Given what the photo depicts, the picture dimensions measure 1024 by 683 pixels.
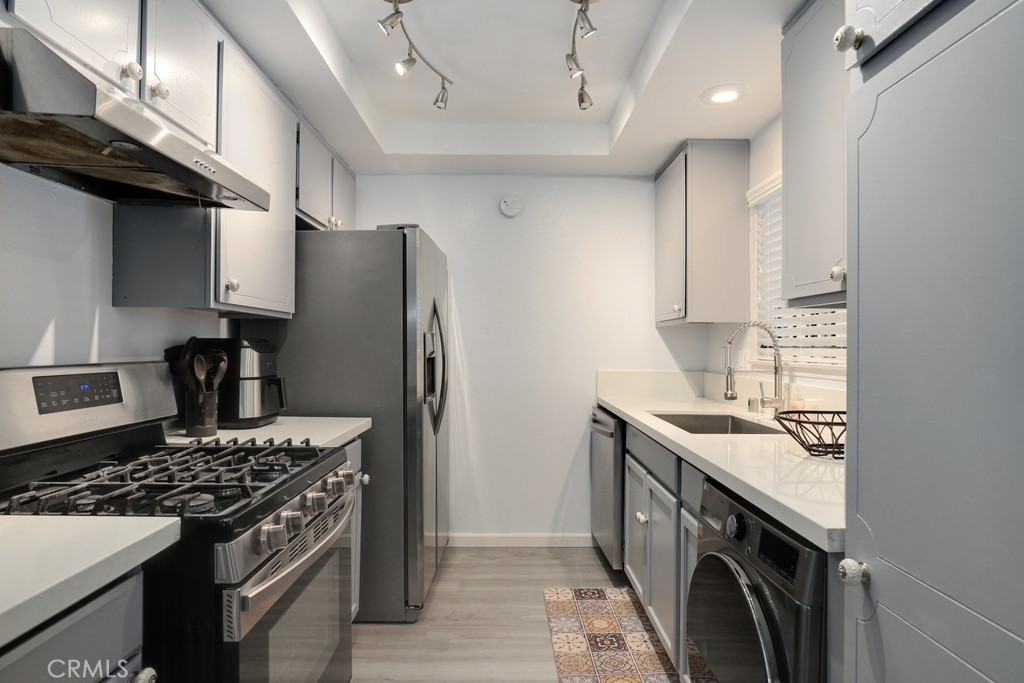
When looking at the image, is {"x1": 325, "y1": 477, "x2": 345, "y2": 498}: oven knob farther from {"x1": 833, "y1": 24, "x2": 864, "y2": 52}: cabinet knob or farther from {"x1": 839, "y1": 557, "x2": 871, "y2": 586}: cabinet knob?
{"x1": 833, "y1": 24, "x2": 864, "y2": 52}: cabinet knob

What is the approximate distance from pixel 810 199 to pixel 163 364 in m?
2.10

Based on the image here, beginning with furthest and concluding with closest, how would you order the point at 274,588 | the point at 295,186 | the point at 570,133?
the point at 570,133
the point at 295,186
the point at 274,588

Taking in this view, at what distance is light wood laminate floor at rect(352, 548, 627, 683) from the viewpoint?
6.77 feet

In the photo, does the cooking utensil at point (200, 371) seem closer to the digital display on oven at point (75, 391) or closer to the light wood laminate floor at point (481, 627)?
the digital display on oven at point (75, 391)

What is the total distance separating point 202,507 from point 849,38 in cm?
148

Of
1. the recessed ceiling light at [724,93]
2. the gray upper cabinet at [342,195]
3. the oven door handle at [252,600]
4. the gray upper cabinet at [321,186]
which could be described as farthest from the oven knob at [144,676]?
the recessed ceiling light at [724,93]

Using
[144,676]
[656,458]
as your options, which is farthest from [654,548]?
[144,676]

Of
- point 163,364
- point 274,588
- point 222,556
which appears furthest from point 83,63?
point 274,588

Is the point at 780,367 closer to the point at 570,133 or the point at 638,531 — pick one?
the point at 638,531

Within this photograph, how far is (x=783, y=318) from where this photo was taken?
249 centimetres

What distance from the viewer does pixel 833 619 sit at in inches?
38.6

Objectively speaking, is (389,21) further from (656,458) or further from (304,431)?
(656,458)

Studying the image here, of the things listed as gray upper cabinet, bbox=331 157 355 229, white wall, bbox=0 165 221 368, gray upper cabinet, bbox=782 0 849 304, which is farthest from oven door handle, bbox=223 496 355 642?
gray upper cabinet, bbox=331 157 355 229
